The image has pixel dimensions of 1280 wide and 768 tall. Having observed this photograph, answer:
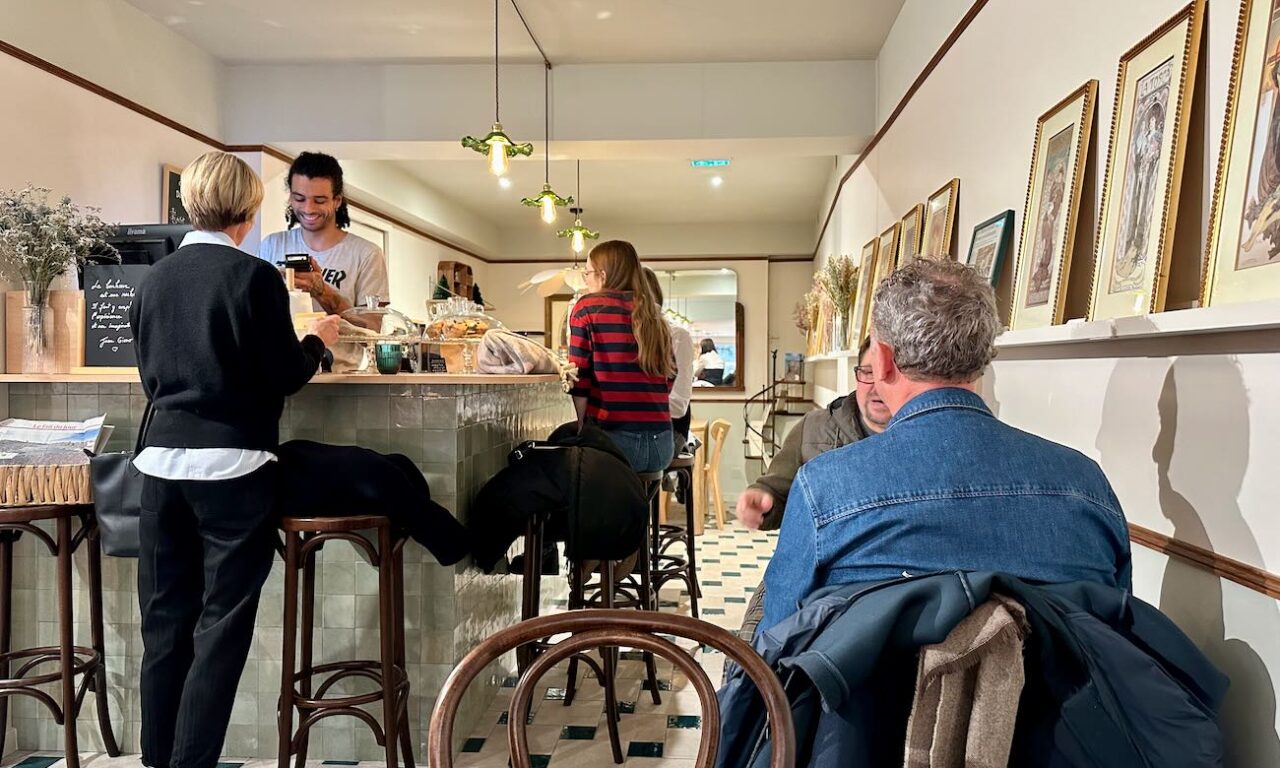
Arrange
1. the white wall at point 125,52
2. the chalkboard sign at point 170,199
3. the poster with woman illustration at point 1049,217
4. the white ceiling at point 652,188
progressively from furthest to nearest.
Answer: the white ceiling at point 652,188 < the chalkboard sign at point 170,199 < the white wall at point 125,52 < the poster with woman illustration at point 1049,217

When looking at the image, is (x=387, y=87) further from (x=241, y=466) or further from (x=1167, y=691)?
(x=1167, y=691)

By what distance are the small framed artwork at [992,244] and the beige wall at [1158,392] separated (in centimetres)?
5

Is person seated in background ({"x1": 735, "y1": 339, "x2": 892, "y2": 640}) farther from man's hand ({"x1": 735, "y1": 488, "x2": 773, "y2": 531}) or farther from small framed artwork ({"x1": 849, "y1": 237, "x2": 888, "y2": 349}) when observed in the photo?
small framed artwork ({"x1": 849, "y1": 237, "x2": 888, "y2": 349})

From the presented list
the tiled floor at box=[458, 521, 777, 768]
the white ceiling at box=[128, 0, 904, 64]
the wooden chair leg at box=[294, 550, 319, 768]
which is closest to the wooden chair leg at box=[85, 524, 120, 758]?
the wooden chair leg at box=[294, 550, 319, 768]

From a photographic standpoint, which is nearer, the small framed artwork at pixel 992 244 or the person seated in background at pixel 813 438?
A: the person seated in background at pixel 813 438

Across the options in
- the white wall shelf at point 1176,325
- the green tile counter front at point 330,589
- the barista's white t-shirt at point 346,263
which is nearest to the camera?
the white wall shelf at point 1176,325

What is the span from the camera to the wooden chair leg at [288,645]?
7.40 ft

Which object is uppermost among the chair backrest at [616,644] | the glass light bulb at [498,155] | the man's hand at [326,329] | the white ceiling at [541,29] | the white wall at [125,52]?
the white ceiling at [541,29]

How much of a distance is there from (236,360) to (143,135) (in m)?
3.17

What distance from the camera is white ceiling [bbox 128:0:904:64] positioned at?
4477mm

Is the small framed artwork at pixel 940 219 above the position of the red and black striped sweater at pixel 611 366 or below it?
above

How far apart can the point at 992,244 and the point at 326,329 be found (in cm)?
207

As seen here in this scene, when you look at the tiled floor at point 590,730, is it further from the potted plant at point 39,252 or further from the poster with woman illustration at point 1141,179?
the poster with woman illustration at point 1141,179

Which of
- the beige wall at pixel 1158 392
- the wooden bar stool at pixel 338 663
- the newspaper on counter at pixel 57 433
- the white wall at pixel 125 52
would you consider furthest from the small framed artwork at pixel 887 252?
the white wall at pixel 125 52
